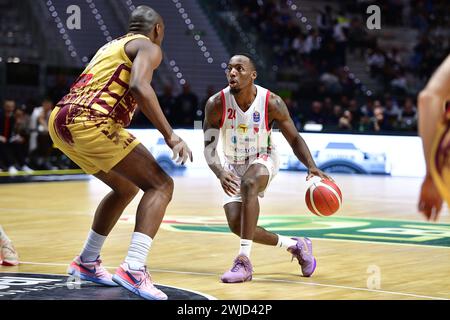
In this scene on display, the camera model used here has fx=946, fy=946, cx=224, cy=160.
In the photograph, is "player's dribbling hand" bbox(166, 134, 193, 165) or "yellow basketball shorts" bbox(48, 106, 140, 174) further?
"yellow basketball shorts" bbox(48, 106, 140, 174)

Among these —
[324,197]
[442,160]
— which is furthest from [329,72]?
[442,160]

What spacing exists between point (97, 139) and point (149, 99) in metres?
0.53

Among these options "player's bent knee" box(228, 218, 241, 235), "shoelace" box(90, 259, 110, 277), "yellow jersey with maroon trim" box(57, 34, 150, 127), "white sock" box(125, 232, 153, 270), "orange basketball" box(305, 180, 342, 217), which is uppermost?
"yellow jersey with maroon trim" box(57, 34, 150, 127)

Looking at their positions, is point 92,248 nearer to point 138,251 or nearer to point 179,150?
point 138,251

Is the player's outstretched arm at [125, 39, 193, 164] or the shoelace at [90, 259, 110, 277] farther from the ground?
the player's outstretched arm at [125, 39, 193, 164]

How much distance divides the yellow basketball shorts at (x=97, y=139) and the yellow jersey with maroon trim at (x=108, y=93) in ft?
0.12

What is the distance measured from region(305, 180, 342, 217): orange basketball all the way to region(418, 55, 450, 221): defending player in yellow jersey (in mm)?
3352

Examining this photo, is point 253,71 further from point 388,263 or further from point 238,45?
point 238,45

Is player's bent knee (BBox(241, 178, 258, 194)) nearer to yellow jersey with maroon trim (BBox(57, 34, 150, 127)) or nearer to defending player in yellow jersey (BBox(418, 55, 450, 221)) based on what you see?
yellow jersey with maroon trim (BBox(57, 34, 150, 127))

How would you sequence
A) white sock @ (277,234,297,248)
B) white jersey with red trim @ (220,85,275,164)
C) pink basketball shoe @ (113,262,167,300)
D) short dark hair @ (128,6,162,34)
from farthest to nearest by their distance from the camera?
white sock @ (277,234,297,248) < white jersey with red trim @ (220,85,275,164) < short dark hair @ (128,6,162,34) < pink basketball shoe @ (113,262,167,300)

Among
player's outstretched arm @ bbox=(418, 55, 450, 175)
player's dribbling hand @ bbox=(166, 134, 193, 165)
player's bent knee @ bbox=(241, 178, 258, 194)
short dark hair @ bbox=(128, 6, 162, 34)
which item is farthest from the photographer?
player's bent knee @ bbox=(241, 178, 258, 194)

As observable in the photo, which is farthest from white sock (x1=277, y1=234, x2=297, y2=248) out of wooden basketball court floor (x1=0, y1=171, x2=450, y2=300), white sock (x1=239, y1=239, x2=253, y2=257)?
white sock (x1=239, y1=239, x2=253, y2=257)

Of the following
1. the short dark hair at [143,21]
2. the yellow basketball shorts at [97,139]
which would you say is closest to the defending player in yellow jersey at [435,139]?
the yellow basketball shorts at [97,139]

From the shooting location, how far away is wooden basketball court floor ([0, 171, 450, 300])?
6.79 m
